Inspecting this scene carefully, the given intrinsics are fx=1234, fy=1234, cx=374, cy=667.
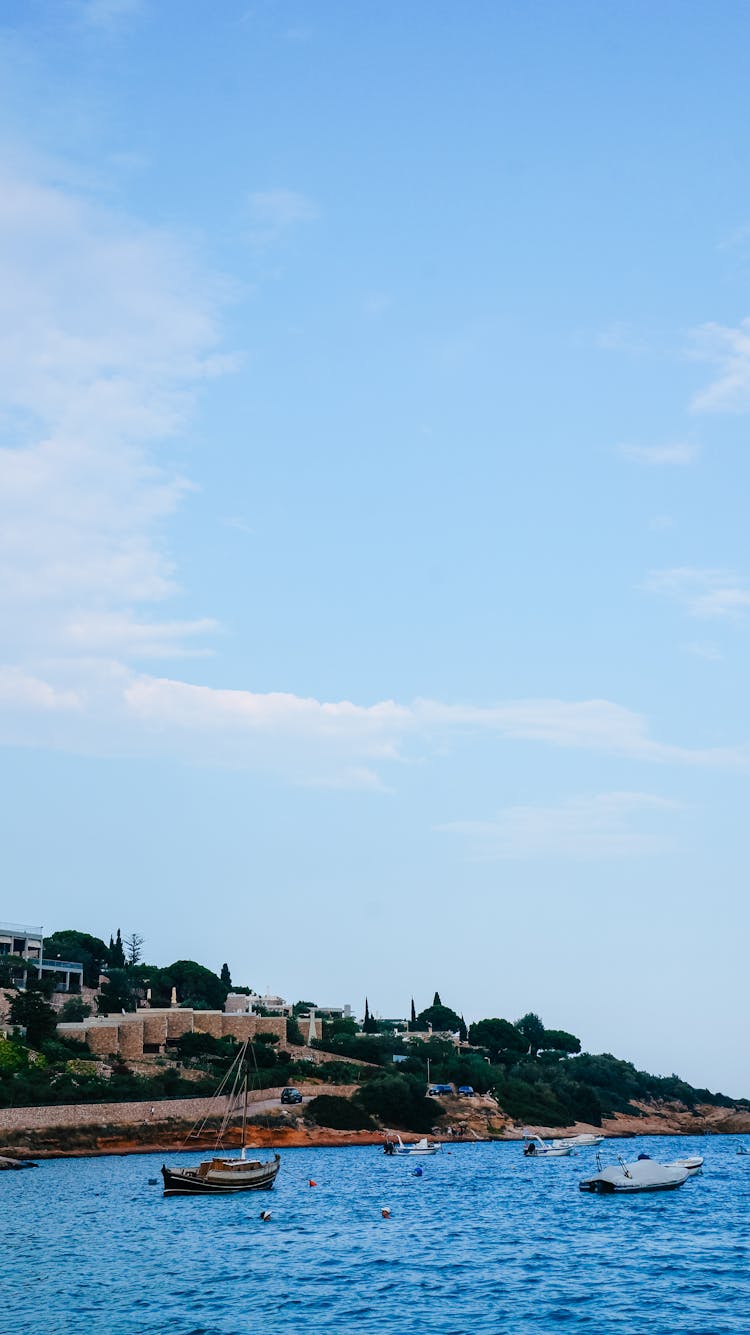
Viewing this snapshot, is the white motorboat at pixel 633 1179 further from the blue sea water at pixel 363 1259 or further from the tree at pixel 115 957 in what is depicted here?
the tree at pixel 115 957

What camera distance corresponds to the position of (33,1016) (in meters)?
129

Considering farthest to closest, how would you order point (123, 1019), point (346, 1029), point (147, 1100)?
point (346, 1029) < point (123, 1019) < point (147, 1100)

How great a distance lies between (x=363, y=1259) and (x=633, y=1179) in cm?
4052

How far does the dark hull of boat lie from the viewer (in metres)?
71.8

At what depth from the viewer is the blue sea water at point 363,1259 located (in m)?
39.5

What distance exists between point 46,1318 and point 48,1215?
26.7 metres

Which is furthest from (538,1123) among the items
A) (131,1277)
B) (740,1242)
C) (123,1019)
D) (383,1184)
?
(131,1277)

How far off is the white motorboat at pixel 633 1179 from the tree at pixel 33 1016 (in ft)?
209

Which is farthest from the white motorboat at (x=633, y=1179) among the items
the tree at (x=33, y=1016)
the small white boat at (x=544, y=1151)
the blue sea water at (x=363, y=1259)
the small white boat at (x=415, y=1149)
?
the tree at (x=33, y=1016)

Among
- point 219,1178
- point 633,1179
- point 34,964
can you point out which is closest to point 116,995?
point 34,964

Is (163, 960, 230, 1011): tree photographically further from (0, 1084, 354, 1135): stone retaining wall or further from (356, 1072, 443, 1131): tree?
(0, 1084, 354, 1135): stone retaining wall

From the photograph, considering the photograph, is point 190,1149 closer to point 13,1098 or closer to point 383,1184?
point 13,1098

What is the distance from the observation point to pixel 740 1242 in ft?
199

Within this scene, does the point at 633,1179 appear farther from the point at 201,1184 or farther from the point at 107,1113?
the point at 107,1113
